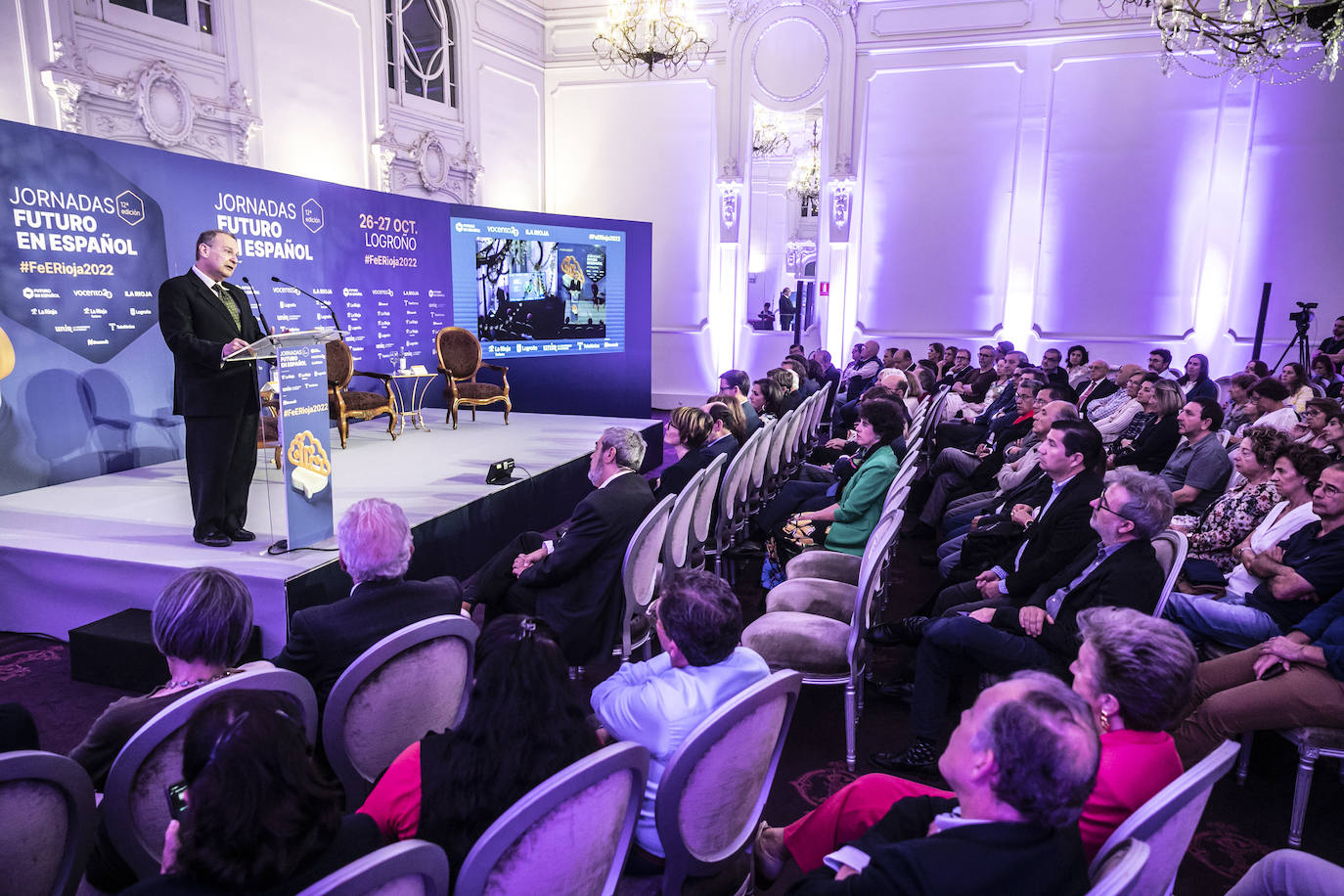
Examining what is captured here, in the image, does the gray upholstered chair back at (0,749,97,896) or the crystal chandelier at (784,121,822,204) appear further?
the crystal chandelier at (784,121,822,204)

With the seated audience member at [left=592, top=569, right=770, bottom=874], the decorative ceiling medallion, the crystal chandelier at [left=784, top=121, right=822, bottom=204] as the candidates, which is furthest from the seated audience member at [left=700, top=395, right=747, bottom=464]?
the crystal chandelier at [left=784, top=121, right=822, bottom=204]

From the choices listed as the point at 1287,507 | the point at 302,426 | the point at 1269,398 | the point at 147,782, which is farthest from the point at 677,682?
the point at 1269,398

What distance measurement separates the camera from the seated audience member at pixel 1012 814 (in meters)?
1.11

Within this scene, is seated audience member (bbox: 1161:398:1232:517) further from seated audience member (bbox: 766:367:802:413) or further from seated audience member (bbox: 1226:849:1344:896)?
seated audience member (bbox: 1226:849:1344:896)

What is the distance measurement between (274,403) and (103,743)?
466cm

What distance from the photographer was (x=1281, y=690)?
7.41ft

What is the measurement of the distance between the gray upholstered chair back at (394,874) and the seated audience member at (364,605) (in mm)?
1054

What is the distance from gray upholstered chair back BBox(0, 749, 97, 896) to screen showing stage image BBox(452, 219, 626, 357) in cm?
767

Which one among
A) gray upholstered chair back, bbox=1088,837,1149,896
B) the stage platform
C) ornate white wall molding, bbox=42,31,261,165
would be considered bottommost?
the stage platform

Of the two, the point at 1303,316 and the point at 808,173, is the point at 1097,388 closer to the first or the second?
the point at 1303,316

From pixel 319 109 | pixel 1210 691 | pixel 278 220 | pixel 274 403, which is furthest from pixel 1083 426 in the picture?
pixel 319 109

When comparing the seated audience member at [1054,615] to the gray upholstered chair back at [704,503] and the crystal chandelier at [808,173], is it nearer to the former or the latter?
the gray upholstered chair back at [704,503]

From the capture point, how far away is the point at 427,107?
28.3ft

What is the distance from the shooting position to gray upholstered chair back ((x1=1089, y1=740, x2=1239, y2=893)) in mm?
1176
